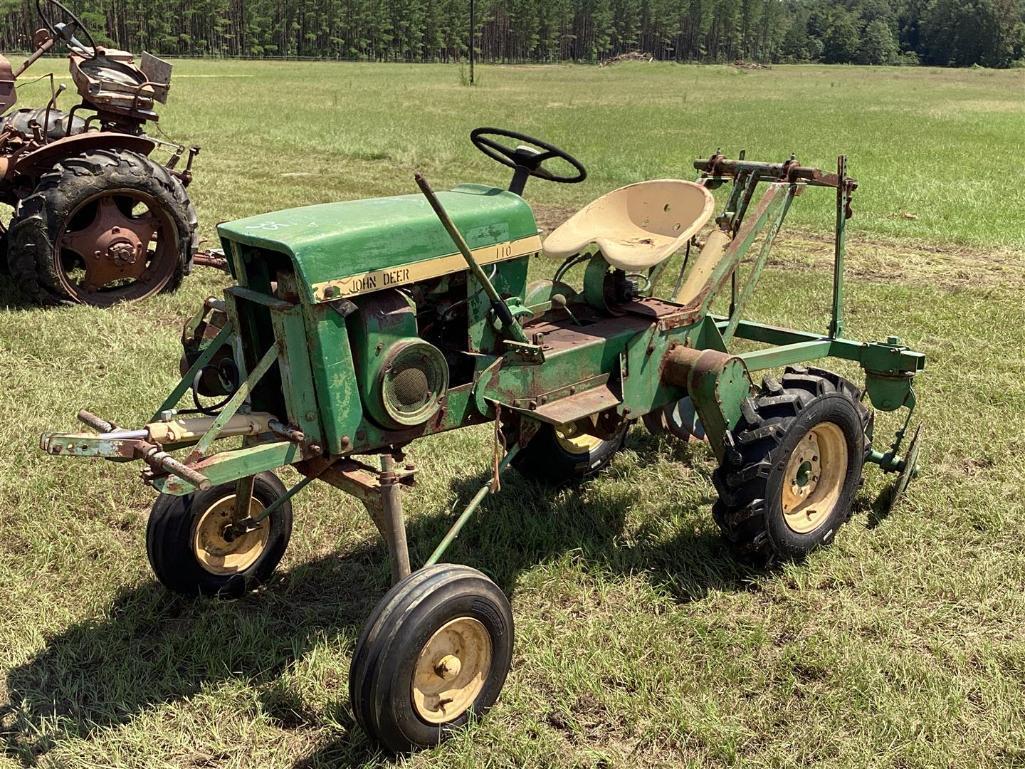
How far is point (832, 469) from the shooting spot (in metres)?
4.20

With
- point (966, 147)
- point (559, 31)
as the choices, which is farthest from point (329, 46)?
point (966, 147)

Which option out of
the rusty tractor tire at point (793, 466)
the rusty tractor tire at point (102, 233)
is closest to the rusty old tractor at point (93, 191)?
the rusty tractor tire at point (102, 233)

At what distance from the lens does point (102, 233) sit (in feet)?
23.7

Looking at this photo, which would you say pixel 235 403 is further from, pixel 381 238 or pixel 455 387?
pixel 455 387

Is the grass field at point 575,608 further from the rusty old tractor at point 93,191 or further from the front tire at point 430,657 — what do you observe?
the rusty old tractor at point 93,191

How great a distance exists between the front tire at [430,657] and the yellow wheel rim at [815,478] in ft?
5.33

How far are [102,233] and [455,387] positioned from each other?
5.14m

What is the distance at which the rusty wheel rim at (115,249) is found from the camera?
23.6 feet

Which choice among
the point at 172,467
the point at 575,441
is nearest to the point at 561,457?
the point at 575,441

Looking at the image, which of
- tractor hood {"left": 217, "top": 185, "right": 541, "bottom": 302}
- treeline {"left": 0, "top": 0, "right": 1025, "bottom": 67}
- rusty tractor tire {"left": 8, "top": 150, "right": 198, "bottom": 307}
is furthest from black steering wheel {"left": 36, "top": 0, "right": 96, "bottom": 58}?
treeline {"left": 0, "top": 0, "right": 1025, "bottom": 67}

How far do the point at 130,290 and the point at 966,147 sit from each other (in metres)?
18.9

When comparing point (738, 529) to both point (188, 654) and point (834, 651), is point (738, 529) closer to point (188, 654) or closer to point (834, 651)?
point (834, 651)

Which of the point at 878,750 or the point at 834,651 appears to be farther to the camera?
the point at 834,651

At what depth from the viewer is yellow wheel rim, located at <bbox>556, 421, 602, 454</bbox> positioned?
15.1 feet
